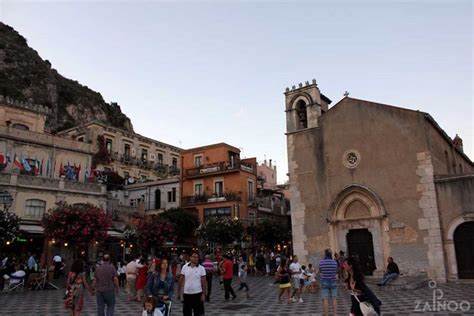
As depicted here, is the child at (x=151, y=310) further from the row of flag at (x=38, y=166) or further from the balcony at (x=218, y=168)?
the balcony at (x=218, y=168)

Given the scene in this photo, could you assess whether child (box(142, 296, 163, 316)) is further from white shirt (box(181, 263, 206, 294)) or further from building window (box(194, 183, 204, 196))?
building window (box(194, 183, 204, 196))

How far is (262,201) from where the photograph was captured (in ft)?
137

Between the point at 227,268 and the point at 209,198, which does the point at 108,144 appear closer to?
the point at 209,198

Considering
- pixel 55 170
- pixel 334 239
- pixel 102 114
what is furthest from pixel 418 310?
pixel 102 114

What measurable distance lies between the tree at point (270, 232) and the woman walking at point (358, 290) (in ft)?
87.8

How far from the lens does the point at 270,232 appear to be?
112ft

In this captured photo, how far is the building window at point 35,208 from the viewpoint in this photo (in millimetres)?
28766

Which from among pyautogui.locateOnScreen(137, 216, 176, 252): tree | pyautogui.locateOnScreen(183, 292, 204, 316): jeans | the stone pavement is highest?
pyautogui.locateOnScreen(137, 216, 176, 252): tree

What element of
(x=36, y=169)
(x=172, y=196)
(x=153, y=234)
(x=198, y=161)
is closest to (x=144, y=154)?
(x=172, y=196)

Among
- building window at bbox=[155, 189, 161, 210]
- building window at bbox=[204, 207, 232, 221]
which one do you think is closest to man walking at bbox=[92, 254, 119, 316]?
building window at bbox=[204, 207, 232, 221]

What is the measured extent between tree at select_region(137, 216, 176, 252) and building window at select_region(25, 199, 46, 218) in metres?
7.93

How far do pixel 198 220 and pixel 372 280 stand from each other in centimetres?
2109

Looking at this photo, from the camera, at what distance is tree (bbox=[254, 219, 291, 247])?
3416cm

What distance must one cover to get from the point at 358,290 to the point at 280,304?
693 cm
